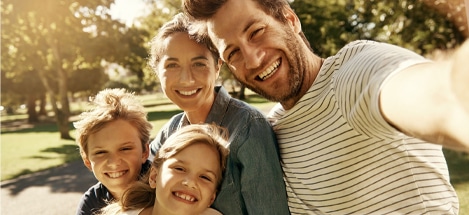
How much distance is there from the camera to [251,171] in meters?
2.28

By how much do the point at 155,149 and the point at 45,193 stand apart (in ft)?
23.4

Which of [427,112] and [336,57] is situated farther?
[336,57]

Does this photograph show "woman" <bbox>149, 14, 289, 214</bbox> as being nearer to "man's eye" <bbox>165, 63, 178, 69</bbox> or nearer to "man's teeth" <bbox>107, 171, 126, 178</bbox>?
"man's eye" <bbox>165, 63, 178, 69</bbox>

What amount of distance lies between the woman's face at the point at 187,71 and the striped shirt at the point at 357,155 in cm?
92

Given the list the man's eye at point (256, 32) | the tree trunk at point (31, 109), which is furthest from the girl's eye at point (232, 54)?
the tree trunk at point (31, 109)

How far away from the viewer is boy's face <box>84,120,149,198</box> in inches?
119

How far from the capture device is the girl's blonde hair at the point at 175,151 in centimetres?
267

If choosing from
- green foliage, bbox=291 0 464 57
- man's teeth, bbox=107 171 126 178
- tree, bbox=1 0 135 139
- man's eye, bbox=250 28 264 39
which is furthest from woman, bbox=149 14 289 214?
tree, bbox=1 0 135 139

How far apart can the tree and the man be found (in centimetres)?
1856

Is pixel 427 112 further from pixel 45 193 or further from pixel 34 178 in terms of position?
pixel 34 178

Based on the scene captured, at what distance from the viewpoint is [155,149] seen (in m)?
3.31

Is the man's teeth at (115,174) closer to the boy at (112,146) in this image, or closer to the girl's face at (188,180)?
the boy at (112,146)

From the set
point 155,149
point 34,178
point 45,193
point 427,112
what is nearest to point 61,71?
point 34,178

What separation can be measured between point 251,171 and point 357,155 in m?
0.69
